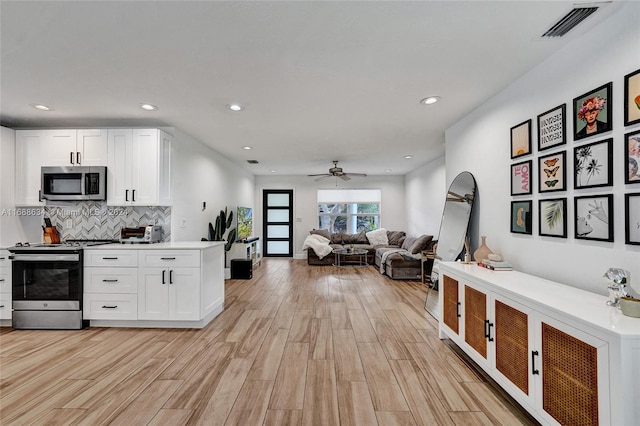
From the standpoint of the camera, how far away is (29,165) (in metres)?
3.72

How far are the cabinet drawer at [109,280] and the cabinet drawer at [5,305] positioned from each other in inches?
35.9

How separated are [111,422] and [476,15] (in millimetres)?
3400

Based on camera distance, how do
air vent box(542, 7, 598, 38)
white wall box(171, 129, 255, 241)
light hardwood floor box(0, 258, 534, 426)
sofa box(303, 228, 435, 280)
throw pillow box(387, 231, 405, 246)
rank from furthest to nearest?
throw pillow box(387, 231, 405, 246) → sofa box(303, 228, 435, 280) → white wall box(171, 129, 255, 241) → light hardwood floor box(0, 258, 534, 426) → air vent box(542, 7, 598, 38)

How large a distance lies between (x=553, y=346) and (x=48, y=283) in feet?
15.5

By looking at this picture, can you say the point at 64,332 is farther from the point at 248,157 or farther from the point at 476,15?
the point at 476,15

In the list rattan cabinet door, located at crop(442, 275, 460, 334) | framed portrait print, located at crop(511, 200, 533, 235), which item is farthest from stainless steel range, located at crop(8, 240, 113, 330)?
framed portrait print, located at crop(511, 200, 533, 235)

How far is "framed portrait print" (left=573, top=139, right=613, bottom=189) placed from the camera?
178 cm

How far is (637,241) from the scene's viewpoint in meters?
1.62

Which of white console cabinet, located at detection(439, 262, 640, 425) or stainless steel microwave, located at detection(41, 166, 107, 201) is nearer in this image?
white console cabinet, located at detection(439, 262, 640, 425)

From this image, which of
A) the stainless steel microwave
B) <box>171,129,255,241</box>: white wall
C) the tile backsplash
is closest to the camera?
the stainless steel microwave

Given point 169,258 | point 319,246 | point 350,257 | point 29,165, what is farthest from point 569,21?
point 350,257

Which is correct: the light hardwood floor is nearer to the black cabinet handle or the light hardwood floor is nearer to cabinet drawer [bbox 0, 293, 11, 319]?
cabinet drawer [bbox 0, 293, 11, 319]

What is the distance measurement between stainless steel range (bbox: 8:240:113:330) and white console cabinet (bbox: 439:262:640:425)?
4153 mm

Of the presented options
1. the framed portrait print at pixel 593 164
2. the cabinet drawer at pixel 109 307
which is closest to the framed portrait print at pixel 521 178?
the framed portrait print at pixel 593 164
